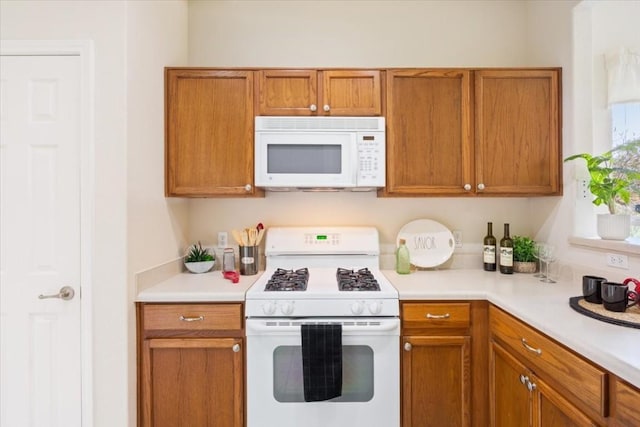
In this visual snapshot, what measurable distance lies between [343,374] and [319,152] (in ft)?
4.13

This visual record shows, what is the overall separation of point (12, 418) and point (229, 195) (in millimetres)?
1539

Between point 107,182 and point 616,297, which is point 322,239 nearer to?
point 107,182

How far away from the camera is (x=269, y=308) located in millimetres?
1703

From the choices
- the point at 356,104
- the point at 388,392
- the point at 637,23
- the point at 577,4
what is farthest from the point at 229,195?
the point at 637,23

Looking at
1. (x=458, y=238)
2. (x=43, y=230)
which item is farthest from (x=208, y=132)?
(x=458, y=238)

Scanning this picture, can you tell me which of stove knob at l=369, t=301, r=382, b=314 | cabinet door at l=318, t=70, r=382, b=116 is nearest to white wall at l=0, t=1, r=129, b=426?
cabinet door at l=318, t=70, r=382, b=116

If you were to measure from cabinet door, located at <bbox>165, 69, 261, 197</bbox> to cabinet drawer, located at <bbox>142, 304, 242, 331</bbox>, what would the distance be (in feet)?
2.27

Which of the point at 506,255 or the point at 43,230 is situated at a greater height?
the point at 43,230

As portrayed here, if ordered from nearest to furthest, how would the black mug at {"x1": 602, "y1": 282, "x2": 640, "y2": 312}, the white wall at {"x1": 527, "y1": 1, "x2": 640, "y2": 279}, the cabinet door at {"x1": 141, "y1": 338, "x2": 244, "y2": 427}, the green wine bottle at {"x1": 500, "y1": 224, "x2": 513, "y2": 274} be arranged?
the black mug at {"x1": 602, "y1": 282, "x2": 640, "y2": 312} < the cabinet door at {"x1": 141, "y1": 338, "x2": 244, "y2": 427} < the white wall at {"x1": 527, "y1": 1, "x2": 640, "y2": 279} < the green wine bottle at {"x1": 500, "y1": 224, "x2": 513, "y2": 274}

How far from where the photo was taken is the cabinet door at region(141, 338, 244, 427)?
1.72 meters

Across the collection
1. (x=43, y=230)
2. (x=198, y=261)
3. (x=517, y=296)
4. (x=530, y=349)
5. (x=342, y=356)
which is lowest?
(x=342, y=356)

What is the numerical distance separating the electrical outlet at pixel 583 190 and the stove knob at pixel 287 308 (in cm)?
179

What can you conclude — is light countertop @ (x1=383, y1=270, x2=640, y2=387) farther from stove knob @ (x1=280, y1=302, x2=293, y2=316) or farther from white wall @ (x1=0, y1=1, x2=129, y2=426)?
white wall @ (x1=0, y1=1, x2=129, y2=426)

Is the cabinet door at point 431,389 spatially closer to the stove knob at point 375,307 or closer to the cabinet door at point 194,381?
the stove knob at point 375,307
